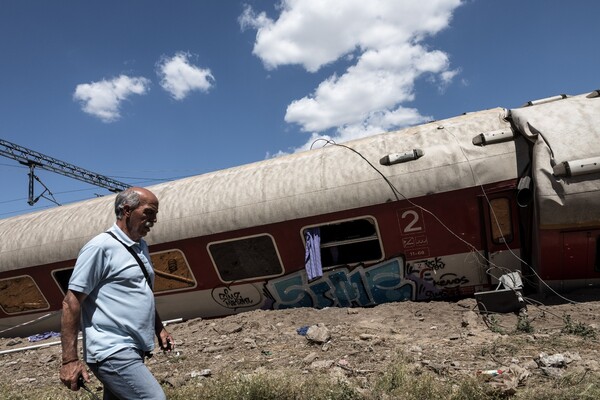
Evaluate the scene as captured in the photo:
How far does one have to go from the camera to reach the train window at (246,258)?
887 centimetres

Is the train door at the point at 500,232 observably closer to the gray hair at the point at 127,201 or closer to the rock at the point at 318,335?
the rock at the point at 318,335

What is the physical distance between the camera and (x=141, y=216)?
120 inches

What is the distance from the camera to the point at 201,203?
30.8 feet

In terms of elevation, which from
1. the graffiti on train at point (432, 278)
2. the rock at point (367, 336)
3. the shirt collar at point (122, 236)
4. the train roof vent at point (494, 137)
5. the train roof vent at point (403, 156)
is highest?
the train roof vent at point (494, 137)

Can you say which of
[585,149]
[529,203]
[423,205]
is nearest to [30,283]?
[423,205]

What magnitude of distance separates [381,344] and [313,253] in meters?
2.62

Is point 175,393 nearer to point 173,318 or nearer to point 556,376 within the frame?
point 556,376

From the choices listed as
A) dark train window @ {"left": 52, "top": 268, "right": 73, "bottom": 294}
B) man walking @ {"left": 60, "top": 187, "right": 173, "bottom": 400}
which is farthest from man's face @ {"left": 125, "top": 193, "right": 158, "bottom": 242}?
dark train window @ {"left": 52, "top": 268, "right": 73, "bottom": 294}

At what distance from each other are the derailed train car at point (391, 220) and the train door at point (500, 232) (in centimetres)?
2

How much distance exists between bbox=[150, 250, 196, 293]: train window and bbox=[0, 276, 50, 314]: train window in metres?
3.27

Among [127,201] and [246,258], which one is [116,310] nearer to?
[127,201]

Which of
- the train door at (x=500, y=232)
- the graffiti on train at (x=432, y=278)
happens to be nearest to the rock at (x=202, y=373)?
the graffiti on train at (x=432, y=278)

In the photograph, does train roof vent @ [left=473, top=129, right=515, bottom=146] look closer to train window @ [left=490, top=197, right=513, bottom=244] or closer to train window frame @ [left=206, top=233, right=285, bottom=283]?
train window @ [left=490, top=197, right=513, bottom=244]

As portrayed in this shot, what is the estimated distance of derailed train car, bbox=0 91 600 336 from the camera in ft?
23.5
